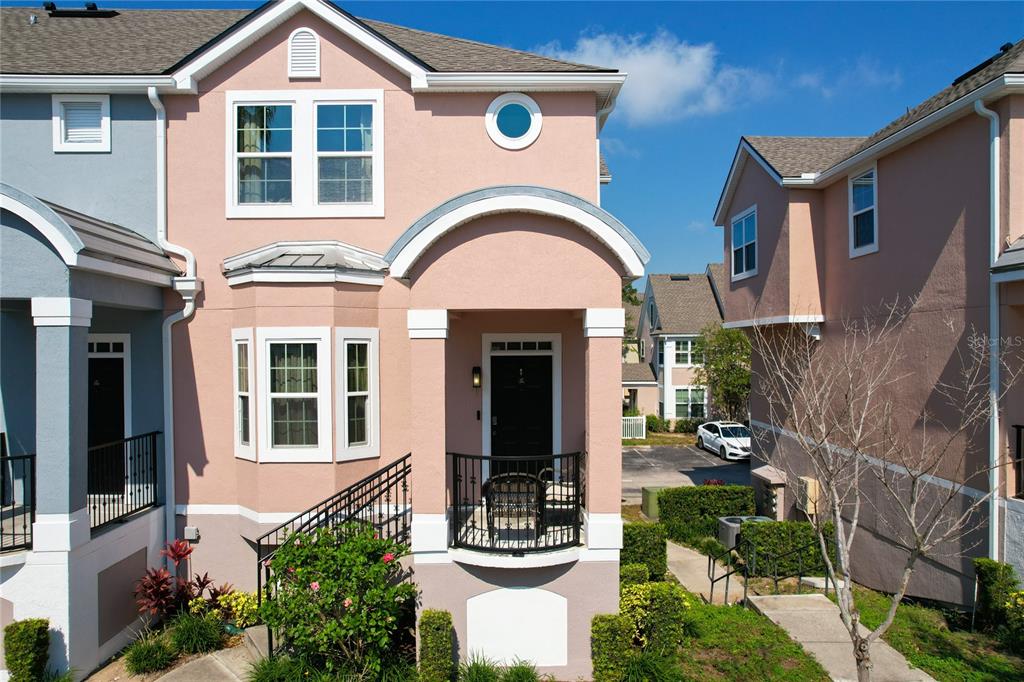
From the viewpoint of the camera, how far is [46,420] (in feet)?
24.4

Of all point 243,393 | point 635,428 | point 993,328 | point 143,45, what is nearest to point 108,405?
point 243,393

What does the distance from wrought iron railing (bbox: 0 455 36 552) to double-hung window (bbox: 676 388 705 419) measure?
28.3 m

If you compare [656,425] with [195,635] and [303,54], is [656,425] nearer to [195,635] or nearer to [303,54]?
[303,54]

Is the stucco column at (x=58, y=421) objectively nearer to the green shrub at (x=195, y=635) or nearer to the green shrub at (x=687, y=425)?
the green shrub at (x=195, y=635)

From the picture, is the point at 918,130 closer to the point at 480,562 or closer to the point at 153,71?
the point at 480,562

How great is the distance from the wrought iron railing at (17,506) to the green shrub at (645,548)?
8751 mm

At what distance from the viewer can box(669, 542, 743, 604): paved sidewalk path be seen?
1043 cm

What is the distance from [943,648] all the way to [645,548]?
14.1 feet

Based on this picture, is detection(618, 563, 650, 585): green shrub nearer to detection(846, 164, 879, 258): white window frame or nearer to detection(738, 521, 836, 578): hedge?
detection(738, 521, 836, 578): hedge

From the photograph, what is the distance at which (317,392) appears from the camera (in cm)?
885

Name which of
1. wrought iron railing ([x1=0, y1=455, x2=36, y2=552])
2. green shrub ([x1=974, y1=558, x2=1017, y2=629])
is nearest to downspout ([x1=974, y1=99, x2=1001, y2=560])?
green shrub ([x1=974, y1=558, x2=1017, y2=629])

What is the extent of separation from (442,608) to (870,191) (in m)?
10.8

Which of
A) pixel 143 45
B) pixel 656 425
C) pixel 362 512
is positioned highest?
pixel 143 45

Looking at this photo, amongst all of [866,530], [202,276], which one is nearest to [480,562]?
[202,276]
